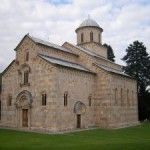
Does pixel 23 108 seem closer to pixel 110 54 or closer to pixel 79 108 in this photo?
pixel 79 108

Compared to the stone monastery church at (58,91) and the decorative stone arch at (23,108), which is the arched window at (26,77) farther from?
the decorative stone arch at (23,108)

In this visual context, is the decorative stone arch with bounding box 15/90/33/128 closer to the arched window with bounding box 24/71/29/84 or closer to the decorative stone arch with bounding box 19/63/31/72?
the arched window with bounding box 24/71/29/84

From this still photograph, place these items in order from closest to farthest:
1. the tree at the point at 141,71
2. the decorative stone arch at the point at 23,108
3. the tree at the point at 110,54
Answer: the decorative stone arch at the point at 23,108, the tree at the point at 141,71, the tree at the point at 110,54

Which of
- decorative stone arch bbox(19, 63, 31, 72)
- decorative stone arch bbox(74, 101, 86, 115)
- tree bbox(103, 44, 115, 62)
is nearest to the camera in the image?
decorative stone arch bbox(74, 101, 86, 115)

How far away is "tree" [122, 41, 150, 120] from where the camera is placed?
48188 mm

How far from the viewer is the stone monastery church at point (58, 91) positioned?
94.4 feet

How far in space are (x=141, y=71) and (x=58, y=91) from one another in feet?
79.0

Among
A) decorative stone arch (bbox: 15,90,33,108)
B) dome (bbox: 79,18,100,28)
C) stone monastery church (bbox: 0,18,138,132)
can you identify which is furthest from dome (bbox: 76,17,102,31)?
decorative stone arch (bbox: 15,90,33,108)

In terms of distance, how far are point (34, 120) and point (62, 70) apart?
587 cm

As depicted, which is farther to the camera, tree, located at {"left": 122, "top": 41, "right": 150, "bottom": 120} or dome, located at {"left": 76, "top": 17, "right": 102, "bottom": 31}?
tree, located at {"left": 122, "top": 41, "right": 150, "bottom": 120}

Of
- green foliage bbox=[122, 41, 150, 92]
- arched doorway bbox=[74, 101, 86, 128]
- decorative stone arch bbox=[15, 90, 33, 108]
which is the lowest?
arched doorway bbox=[74, 101, 86, 128]

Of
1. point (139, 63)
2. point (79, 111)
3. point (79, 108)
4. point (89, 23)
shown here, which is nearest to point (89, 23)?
point (89, 23)

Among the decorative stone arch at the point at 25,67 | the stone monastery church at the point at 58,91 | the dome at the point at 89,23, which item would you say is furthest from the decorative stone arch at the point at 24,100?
the dome at the point at 89,23

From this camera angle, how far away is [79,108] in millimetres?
31703
